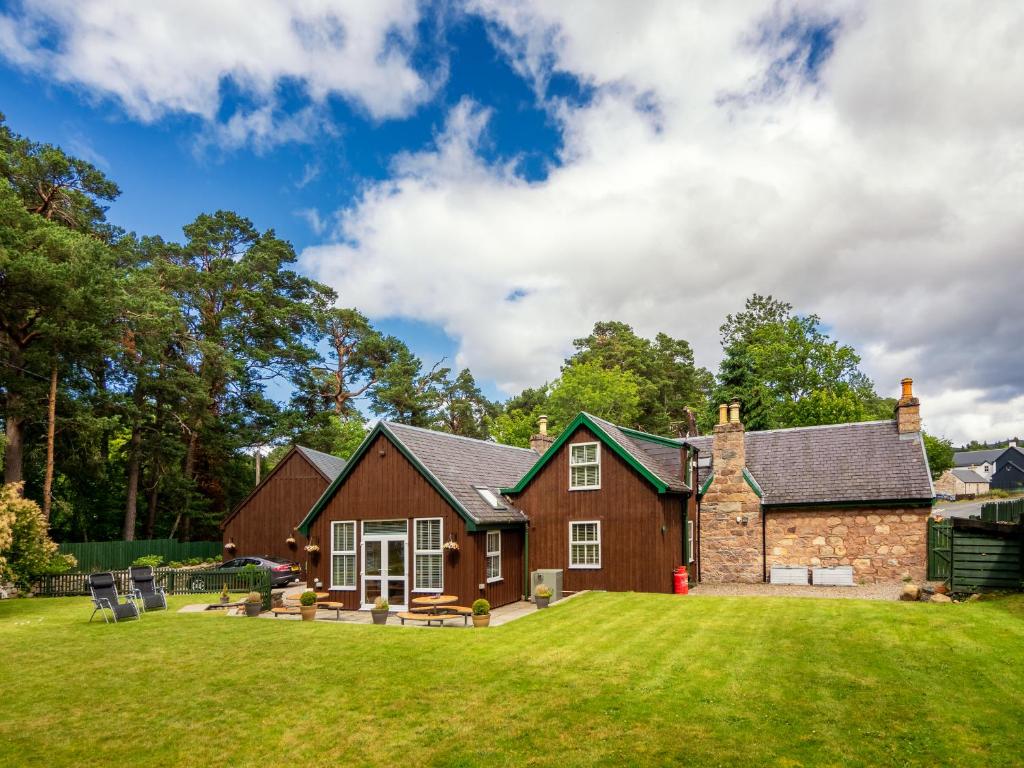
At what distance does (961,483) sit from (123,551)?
98.9 metres

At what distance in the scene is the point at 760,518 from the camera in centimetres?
2458

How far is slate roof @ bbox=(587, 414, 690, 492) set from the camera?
22359mm

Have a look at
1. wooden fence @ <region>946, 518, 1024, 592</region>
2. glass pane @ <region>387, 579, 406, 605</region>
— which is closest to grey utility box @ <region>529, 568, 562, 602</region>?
glass pane @ <region>387, 579, 406, 605</region>

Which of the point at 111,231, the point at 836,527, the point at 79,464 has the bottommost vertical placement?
the point at 836,527

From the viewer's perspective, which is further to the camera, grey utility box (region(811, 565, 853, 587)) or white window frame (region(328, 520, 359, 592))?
grey utility box (region(811, 565, 853, 587))

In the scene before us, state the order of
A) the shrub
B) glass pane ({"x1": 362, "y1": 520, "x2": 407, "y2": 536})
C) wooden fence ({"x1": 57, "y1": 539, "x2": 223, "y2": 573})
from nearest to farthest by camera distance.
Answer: glass pane ({"x1": 362, "y1": 520, "x2": 407, "y2": 536}) < the shrub < wooden fence ({"x1": 57, "y1": 539, "x2": 223, "y2": 573})

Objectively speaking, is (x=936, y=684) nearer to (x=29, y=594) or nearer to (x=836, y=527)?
(x=836, y=527)

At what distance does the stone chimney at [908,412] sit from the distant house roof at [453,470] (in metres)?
14.9

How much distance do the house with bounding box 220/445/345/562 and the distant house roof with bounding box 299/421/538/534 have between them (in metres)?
12.8

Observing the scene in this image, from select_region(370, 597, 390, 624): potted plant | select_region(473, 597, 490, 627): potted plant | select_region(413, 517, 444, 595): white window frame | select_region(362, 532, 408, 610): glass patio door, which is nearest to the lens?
select_region(473, 597, 490, 627): potted plant

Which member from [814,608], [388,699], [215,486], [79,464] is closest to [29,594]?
[79,464]

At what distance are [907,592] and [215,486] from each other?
146ft

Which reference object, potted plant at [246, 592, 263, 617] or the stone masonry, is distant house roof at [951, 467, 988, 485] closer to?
the stone masonry

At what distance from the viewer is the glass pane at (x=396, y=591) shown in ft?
67.5
